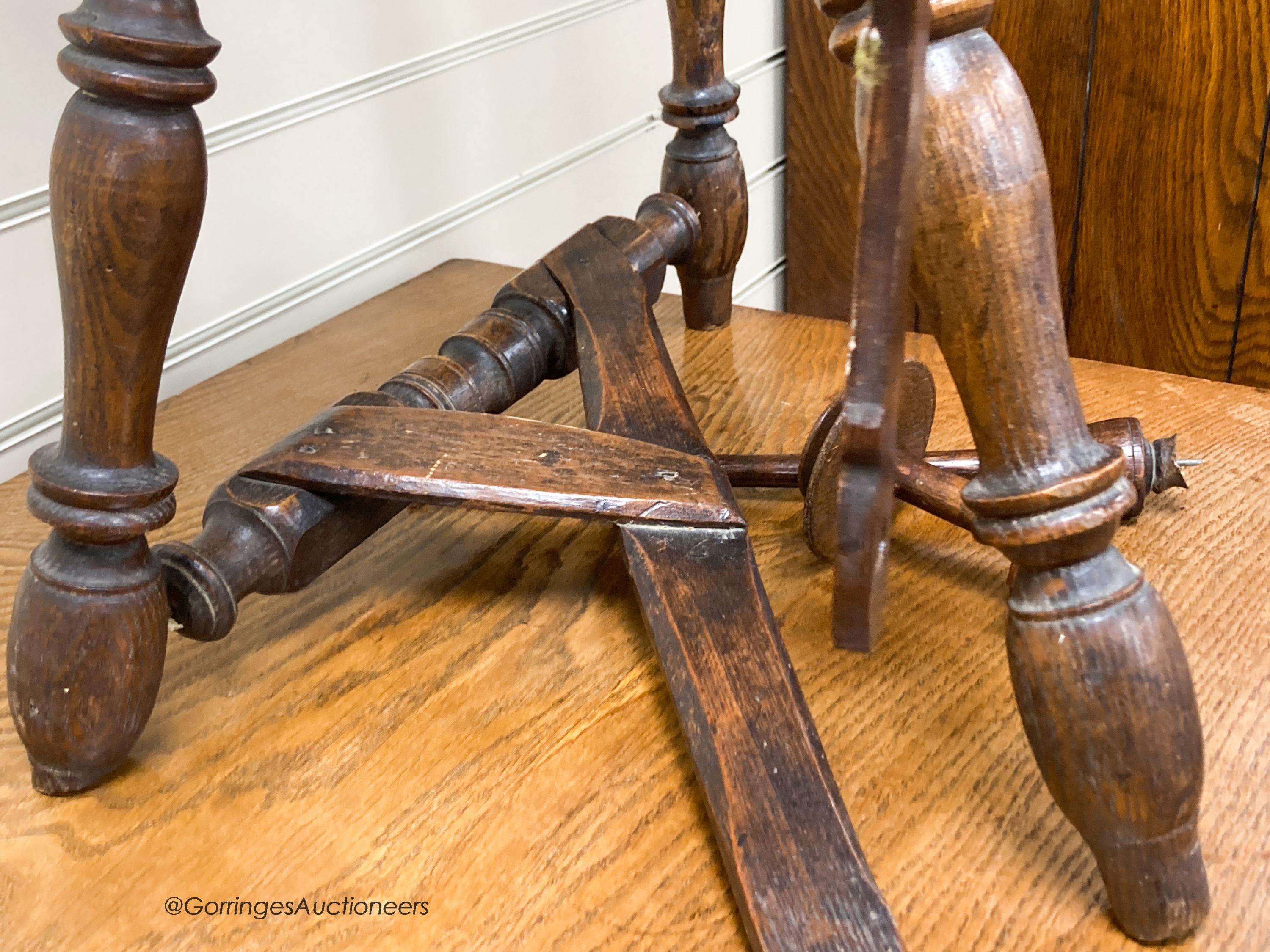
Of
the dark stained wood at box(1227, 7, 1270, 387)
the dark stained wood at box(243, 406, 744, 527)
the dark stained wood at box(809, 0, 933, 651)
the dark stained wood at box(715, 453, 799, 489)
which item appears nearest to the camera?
the dark stained wood at box(809, 0, 933, 651)

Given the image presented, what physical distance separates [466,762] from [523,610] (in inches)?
5.1

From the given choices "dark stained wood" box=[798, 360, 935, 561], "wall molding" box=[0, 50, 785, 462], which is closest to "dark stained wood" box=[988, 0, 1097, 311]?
"wall molding" box=[0, 50, 785, 462]

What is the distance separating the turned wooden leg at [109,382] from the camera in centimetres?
44

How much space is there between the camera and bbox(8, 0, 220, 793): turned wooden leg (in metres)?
0.44

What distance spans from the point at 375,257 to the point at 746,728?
74 centimetres

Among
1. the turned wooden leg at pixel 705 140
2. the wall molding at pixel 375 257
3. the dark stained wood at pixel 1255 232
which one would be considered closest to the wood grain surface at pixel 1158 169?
the dark stained wood at pixel 1255 232

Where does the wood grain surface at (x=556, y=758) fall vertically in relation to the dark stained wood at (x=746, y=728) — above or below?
below

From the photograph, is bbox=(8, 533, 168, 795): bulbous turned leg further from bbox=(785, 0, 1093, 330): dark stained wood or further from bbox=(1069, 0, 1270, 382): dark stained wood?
bbox=(1069, 0, 1270, 382): dark stained wood

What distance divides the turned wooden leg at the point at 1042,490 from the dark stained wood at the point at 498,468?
0.68ft

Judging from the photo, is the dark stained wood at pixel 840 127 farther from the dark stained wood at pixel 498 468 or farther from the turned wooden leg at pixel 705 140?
the dark stained wood at pixel 498 468

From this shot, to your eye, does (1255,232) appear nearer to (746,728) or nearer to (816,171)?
(816,171)

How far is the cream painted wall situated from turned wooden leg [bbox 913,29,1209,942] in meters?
0.66

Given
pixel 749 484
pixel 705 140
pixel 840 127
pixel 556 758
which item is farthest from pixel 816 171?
pixel 556 758

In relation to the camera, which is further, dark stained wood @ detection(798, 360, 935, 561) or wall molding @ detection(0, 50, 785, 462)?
wall molding @ detection(0, 50, 785, 462)
